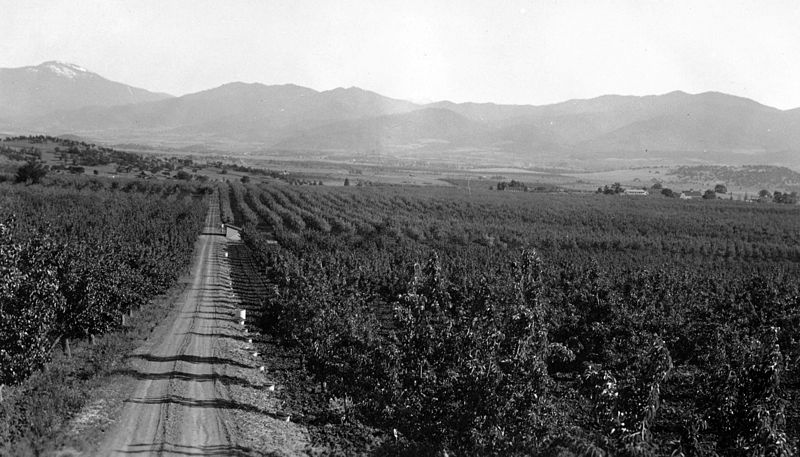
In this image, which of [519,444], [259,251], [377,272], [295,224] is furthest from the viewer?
[295,224]

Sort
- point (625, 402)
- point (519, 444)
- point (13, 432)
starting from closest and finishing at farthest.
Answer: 1. point (625, 402)
2. point (519, 444)
3. point (13, 432)

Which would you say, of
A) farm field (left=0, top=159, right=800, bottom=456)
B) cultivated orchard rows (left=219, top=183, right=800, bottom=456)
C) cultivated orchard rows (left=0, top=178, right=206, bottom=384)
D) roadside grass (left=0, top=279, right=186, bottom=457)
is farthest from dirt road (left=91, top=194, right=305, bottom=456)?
cultivated orchard rows (left=0, top=178, right=206, bottom=384)

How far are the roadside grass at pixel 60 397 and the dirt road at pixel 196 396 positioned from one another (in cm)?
107

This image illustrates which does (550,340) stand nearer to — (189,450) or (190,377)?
(189,450)

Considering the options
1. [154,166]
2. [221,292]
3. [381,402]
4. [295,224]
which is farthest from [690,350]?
[154,166]

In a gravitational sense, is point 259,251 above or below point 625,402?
below

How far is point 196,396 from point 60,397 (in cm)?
560

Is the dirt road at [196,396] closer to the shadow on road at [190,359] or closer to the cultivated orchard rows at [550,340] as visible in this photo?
the shadow on road at [190,359]

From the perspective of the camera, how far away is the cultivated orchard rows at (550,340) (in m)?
13.7

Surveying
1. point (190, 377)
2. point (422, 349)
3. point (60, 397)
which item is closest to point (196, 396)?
point (190, 377)

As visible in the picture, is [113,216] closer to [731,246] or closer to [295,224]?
[295,224]

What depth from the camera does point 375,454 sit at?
19.6 meters

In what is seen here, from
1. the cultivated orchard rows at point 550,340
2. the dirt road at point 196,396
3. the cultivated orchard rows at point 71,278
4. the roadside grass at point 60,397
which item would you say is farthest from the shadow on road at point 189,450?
the cultivated orchard rows at point 71,278

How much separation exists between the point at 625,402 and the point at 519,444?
3236 millimetres
